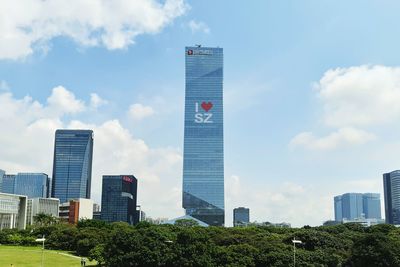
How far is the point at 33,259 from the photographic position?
84.4 metres

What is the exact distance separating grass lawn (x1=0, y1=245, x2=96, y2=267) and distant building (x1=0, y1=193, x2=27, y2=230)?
6526cm

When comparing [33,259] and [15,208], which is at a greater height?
[15,208]

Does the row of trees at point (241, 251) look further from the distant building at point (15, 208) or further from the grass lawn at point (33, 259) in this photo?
the distant building at point (15, 208)

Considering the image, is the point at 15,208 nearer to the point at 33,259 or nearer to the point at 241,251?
the point at 33,259

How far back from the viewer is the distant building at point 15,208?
159m

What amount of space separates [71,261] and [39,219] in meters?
74.6

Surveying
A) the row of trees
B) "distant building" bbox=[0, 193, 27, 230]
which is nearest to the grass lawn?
the row of trees

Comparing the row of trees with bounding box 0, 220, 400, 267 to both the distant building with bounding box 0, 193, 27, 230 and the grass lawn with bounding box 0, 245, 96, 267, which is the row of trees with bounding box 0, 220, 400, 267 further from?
the distant building with bounding box 0, 193, 27, 230

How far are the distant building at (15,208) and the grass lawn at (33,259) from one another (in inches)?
2569

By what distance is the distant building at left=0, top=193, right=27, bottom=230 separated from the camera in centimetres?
15949

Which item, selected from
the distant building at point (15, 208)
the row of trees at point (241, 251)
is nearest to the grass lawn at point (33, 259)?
the row of trees at point (241, 251)

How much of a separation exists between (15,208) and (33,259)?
87503 millimetres

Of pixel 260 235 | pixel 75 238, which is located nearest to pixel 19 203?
pixel 75 238

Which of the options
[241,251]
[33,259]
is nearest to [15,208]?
[33,259]
